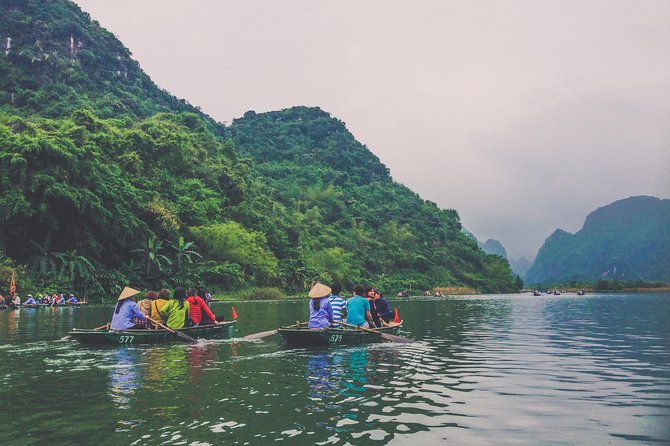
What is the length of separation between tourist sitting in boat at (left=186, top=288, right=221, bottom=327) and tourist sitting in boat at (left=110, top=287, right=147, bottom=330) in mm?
1856

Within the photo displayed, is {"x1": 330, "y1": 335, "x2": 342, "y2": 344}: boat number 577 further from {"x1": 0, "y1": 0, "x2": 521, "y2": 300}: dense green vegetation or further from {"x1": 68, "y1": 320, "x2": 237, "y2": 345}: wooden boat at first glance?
{"x1": 0, "y1": 0, "x2": 521, "y2": 300}: dense green vegetation

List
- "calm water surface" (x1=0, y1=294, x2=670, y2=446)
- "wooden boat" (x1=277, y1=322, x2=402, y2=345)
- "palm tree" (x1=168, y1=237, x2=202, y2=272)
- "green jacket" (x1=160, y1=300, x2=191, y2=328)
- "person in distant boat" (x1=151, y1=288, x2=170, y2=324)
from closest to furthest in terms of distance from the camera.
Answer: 1. "calm water surface" (x1=0, y1=294, x2=670, y2=446)
2. "wooden boat" (x1=277, y1=322, x2=402, y2=345)
3. "green jacket" (x1=160, y1=300, x2=191, y2=328)
4. "person in distant boat" (x1=151, y1=288, x2=170, y2=324)
5. "palm tree" (x1=168, y1=237, x2=202, y2=272)

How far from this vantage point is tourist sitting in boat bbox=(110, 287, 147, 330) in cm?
1645

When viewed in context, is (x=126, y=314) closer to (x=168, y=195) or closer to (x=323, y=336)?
(x=323, y=336)

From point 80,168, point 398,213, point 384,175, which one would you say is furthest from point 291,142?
point 80,168

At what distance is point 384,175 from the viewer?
15312 cm

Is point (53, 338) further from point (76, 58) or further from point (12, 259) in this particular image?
point (76, 58)

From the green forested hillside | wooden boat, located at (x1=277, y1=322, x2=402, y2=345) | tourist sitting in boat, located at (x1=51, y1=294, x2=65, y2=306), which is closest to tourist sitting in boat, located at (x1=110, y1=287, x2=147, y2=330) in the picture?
wooden boat, located at (x1=277, y1=322, x2=402, y2=345)

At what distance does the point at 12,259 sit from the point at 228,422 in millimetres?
42444

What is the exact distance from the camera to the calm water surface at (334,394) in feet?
23.1

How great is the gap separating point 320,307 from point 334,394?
277 inches

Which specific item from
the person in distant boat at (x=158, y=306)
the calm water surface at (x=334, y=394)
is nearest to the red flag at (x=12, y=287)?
the calm water surface at (x=334, y=394)

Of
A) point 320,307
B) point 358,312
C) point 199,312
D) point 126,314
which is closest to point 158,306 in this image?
point 126,314

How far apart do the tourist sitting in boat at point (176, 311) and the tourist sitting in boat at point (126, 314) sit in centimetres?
80
